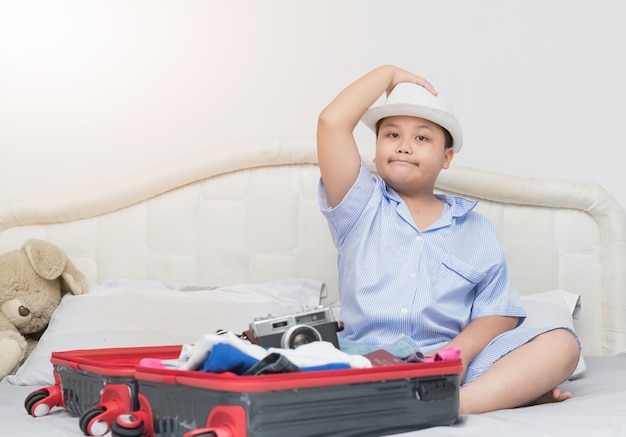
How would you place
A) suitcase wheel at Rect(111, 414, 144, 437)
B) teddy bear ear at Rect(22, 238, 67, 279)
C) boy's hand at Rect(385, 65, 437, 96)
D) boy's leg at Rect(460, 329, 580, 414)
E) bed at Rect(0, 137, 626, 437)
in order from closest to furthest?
suitcase wheel at Rect(111, 414, 144, 437) → boy's leg at Rect(460, 329, 580, 414) → boy's hand at Rect(385, 65, 437, 96) → teddy bear ear at Rect(22, 238, 67, 279) → bed at Rect(0, 137, 626, 437)

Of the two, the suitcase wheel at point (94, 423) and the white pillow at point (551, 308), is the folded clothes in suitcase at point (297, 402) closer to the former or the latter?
the suitcase wheel at point (94, 423)

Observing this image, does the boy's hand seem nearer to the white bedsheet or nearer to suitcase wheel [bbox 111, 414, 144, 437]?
the white bedsheet

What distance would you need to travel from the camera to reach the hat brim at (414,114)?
136 cm

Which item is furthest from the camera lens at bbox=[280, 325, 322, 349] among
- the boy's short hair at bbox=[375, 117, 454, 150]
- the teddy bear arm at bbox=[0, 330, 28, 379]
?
the teddy bear arm at bbox=[0, 330, 28, 379]

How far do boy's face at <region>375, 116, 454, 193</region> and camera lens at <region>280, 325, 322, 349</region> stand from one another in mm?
474

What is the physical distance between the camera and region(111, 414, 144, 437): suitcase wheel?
0.86m

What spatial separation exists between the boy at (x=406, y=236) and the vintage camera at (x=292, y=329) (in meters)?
0.31

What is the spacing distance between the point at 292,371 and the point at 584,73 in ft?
4.96

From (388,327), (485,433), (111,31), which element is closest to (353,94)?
(388,327)

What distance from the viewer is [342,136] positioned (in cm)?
134

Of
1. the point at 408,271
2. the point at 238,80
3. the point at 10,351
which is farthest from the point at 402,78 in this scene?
the point at 10,351

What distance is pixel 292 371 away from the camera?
0.79 metres

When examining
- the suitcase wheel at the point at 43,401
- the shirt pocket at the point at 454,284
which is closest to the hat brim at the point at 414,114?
the shirt pocket at the point at 454,284

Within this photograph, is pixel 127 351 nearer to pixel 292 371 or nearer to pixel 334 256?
pixel 292 371
